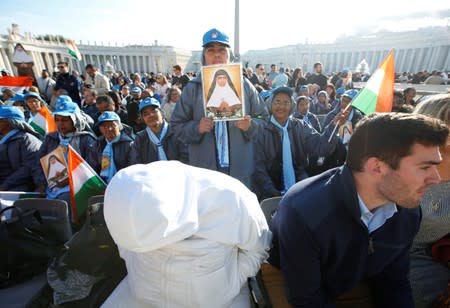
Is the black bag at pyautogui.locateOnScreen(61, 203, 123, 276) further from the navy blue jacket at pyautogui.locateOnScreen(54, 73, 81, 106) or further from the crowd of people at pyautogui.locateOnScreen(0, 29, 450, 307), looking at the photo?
the navy blue jacket at pyautogui.locateOnScreen(54, 73, 81, 106)

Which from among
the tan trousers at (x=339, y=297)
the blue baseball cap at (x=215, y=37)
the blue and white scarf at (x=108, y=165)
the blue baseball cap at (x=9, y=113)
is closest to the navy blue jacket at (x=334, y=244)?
the tan trousers at (x=339, y=297)

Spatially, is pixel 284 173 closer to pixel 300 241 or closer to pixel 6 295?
pixel 300 241

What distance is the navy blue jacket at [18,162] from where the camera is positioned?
314 cm

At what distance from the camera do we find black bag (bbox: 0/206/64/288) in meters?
1.81

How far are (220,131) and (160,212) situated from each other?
1439mm

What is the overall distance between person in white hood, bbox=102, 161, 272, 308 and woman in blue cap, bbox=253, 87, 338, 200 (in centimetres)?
165

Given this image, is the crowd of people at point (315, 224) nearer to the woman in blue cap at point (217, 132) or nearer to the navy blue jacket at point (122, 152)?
the woman in blue cap at point (217, 132)

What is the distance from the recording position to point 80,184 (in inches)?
95.9

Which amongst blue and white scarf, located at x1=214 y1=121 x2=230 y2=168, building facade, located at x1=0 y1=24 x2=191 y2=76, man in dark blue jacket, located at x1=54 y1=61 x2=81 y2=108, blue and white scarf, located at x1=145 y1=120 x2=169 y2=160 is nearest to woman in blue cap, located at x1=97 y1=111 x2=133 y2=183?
blue and white scarf, located at x1=145 y1=120 x2=169 y2=160

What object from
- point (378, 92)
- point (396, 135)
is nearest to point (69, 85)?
point (378, 92)

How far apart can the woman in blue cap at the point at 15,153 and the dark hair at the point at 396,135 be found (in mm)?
3592

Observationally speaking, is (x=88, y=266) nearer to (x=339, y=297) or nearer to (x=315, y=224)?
(x=315, y=224)

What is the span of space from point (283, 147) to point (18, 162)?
10.8 ft

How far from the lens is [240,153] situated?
2.42m
